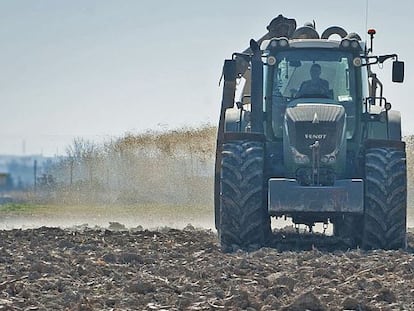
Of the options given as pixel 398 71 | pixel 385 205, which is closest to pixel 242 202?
pixel 385 205

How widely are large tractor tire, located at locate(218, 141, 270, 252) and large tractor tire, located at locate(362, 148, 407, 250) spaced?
133cm

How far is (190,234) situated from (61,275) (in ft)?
21.0

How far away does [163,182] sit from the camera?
93.7 ft

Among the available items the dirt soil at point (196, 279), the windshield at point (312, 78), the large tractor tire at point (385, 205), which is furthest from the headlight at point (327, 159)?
the dirt soil at point (196, 279)

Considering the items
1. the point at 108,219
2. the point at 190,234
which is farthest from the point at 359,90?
the point at 108,219

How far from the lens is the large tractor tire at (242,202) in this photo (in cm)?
1294

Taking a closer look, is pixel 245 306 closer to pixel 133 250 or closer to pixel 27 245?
pixel 133 250

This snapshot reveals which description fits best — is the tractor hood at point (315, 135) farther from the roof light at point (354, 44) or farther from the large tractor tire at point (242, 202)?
the roof light at point (354, 44)

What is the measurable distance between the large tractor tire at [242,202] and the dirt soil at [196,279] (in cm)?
34

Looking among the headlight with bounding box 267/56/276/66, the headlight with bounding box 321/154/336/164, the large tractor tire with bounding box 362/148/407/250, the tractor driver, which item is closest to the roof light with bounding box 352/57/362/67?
the tractor driver

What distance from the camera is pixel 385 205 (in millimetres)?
12836

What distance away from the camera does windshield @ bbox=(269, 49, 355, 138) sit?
1406 cm

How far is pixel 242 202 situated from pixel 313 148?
4.00 ft

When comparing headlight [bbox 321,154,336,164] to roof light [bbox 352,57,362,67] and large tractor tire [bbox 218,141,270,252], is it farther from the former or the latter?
roof light [bbox 352,57,362,67]
